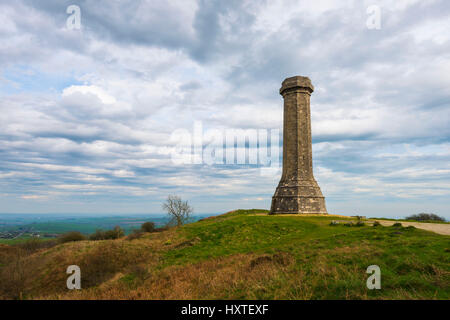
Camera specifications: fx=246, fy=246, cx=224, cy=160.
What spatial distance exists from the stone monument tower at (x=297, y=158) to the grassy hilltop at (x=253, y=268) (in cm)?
1119

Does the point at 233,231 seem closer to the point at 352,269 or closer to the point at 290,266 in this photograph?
the point at 290,266

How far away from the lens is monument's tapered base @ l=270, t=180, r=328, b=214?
122 feet

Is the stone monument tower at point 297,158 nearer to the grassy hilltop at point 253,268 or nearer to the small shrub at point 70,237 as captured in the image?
the grassy hilltop at point 253,268

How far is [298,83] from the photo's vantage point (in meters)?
39.9

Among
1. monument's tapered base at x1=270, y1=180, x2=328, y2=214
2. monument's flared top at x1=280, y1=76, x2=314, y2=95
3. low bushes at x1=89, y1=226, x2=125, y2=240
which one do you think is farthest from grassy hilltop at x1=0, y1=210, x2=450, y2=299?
monument's flared top at x1=280, y1=76, x2=314, y2=95

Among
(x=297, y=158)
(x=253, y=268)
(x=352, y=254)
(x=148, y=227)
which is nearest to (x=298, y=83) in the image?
(x=297, y=158)

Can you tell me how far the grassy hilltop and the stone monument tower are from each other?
36.7ft

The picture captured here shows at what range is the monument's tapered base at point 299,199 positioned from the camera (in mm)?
37281

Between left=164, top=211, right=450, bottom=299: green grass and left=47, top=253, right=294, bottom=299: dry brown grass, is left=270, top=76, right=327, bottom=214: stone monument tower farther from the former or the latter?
left=47, top=253, right=294, bottom=299: dry brown grass

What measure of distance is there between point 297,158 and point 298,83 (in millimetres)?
12217

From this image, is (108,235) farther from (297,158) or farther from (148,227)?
(297,158)

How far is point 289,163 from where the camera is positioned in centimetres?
3991
